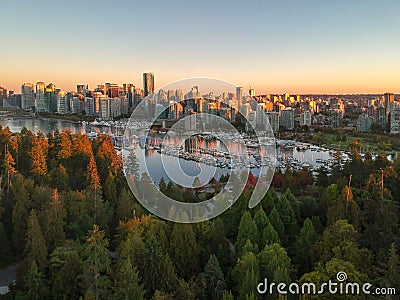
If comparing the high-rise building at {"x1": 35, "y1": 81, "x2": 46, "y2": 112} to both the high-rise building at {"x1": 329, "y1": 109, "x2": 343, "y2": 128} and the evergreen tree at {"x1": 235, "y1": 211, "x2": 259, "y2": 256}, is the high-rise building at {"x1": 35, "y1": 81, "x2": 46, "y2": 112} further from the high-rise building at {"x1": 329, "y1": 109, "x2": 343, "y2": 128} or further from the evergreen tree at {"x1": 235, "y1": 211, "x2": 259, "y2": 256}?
the evergreen tree at {"x1": 235, "y1": 211, "x2": 259, "y2": 256}

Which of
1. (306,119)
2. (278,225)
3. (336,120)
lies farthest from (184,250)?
(306,119)

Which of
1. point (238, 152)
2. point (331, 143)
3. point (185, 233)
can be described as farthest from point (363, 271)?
point (331, 143)

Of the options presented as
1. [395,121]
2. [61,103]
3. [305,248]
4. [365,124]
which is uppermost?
[61,103]

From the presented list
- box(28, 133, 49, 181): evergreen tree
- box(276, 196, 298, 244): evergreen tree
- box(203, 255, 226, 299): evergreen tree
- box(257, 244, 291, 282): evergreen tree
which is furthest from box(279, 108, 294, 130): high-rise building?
box(203, 255, 226, 299): evergreen tree

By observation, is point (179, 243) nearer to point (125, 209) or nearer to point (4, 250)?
point (125, 209)

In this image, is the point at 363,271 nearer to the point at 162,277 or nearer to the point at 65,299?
the point at 162,277
